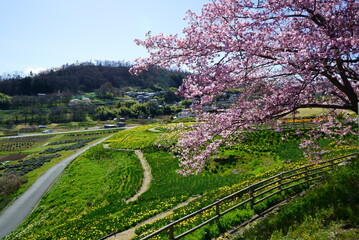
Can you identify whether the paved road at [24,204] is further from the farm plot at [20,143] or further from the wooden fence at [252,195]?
the farm plot at [20,143]

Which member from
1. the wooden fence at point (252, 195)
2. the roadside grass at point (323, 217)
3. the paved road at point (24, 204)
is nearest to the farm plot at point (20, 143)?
the paved road at point (24, 204)

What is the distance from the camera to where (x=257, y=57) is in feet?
27.8

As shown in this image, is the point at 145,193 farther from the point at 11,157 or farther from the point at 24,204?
the point at 11,157

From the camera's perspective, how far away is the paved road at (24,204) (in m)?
26.0

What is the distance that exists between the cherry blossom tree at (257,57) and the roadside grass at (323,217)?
2883 mm

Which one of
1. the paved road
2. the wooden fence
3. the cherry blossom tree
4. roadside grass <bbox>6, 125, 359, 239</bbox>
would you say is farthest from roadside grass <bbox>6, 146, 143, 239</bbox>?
the cherry blossom tree

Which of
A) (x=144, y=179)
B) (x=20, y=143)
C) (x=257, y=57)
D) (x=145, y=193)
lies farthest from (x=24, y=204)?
(x=20, y=143)

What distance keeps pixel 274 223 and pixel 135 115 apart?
131 meters

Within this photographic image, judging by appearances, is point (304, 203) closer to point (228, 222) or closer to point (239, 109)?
point (228, 222)

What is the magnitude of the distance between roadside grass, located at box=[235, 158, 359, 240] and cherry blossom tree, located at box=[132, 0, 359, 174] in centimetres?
288

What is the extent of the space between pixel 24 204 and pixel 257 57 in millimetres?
34597

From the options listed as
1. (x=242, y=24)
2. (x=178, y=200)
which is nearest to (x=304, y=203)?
(x=242, y=24)

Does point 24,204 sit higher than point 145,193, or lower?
lower

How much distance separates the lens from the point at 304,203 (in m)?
7.76
